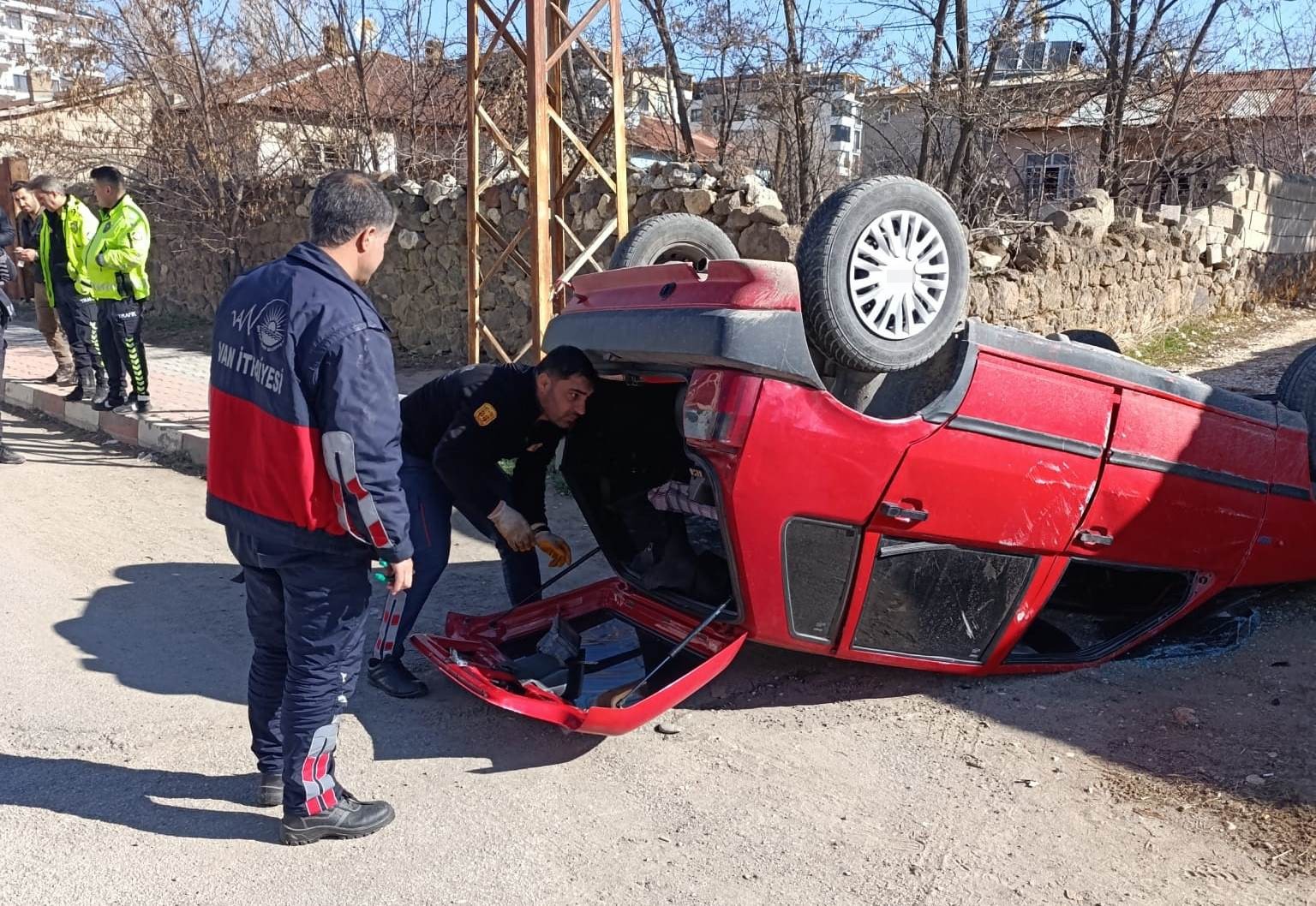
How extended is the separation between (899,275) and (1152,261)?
9.55 m

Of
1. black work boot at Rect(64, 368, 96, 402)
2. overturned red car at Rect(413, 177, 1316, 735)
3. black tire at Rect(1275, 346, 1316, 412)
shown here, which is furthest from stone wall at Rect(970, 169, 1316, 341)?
black work boot at Rect(64, 368, 96, 402)

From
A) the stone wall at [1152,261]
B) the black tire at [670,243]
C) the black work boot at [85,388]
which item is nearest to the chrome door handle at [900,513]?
the black tire at [670,243]

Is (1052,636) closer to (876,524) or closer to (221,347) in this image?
(876,524)

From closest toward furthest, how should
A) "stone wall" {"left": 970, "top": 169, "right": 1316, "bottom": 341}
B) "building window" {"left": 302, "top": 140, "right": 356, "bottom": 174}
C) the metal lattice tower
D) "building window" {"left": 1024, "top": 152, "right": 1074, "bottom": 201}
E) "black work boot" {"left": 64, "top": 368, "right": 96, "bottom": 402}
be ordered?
the metal lattice tower
"black work boot" {"left": 64, "top": 368, "right": 96, "bottom": 402}
"stone wall" {"left": 970, "top": 169, "right": 1316, "bottom": 341}
"building window" {"left": 1024, "top": 152, "right": 1074, "bottom": 201}
"building window" {"left": 302, "top": 140, "right": 356, "bottom": 174}

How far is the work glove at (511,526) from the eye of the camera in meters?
3.89

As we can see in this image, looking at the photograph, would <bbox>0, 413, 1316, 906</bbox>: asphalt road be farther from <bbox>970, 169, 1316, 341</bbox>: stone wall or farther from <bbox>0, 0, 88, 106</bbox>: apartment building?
<bbox>0, 0, 88, 106</bbox>: apartment building

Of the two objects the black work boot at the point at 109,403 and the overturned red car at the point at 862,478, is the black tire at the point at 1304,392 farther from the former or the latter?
the black work boot at the point at 109,403

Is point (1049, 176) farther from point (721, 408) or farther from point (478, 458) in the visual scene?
point (721, 408)

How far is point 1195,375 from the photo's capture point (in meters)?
9.89

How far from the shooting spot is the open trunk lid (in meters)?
3.37

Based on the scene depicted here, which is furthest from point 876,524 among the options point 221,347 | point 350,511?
point 221,347

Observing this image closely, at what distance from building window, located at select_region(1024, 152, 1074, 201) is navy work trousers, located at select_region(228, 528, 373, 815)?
37.9 feet

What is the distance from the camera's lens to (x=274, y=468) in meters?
2.83

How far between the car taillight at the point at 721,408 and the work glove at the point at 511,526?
0.87 meters
